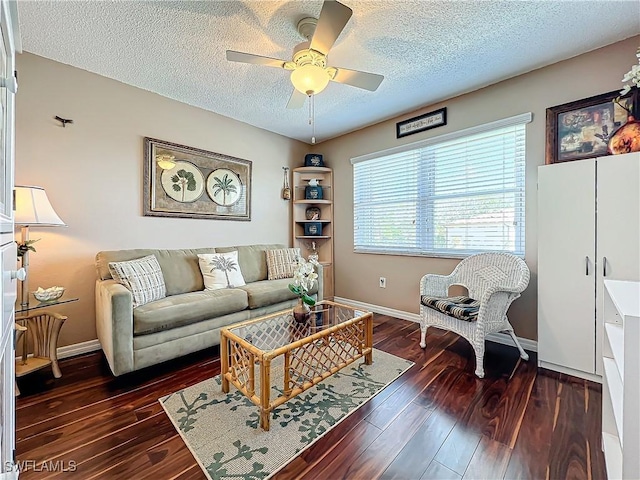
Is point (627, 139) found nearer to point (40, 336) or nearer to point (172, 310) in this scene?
point (172, 310)

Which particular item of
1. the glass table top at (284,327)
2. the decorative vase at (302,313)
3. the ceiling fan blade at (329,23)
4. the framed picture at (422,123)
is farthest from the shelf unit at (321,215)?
the ceiling fan blade at (329,23)

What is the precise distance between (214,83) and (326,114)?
4.26 feet

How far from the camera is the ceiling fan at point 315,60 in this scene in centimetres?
159

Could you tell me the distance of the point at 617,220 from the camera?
1.88m

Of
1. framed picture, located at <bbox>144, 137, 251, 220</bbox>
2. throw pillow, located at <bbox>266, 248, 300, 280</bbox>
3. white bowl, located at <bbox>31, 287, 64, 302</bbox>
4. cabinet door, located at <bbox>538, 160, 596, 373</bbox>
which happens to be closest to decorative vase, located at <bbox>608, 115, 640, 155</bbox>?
cabinet door, located at <bbox>538, 160, 596, 373</bbox>

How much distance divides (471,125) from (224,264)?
9.67 ft

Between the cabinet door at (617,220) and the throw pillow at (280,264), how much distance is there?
270 centimetres

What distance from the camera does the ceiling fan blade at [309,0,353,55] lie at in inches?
56.1

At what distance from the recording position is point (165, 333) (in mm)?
2133

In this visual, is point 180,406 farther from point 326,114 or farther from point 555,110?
point 555,110

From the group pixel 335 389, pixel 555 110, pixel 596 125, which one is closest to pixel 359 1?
pixel 555 110

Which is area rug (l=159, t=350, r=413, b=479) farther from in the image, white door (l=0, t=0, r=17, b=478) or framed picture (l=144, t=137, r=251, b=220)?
framed picture (l=144, t=137, r=251, b=220)

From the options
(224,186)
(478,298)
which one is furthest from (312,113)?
(478,298)

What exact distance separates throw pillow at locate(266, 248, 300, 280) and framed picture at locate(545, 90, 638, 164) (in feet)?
9.10
